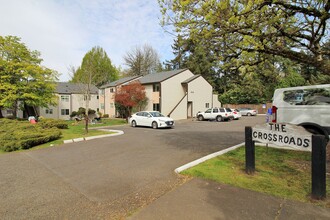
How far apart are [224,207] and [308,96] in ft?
22.0

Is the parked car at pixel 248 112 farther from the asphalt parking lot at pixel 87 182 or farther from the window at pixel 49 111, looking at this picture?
the window at pixel 49 111

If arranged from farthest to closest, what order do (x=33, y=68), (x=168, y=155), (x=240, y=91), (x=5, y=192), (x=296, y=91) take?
(x=240, y=91) → (x=33, y=68) → (x=296, y=91) → (x=168, y=155) → (x=5, y=192)

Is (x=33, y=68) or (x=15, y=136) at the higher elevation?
(x=33, y=68)

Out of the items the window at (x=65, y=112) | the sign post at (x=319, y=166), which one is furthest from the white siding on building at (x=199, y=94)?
the sign post at (x=319, y=166)

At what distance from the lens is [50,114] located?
34.5 metres

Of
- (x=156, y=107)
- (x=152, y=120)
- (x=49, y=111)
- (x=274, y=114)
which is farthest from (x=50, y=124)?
(x=49, y=111)

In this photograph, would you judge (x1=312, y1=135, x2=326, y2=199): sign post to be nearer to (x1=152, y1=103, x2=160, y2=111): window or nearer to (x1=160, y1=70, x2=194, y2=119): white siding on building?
(x1=160, y1=70, x2=194, y2=119): white siding on building

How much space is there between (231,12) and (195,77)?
24.3m

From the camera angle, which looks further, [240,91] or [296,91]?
[240,91]

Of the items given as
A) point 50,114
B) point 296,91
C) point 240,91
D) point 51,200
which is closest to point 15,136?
point 51,200

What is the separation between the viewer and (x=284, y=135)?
450cm

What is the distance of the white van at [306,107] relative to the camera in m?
7.28

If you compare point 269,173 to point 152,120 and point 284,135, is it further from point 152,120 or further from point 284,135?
point 152,120

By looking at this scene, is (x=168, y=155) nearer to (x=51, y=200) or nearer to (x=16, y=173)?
(x=51, y=200)
